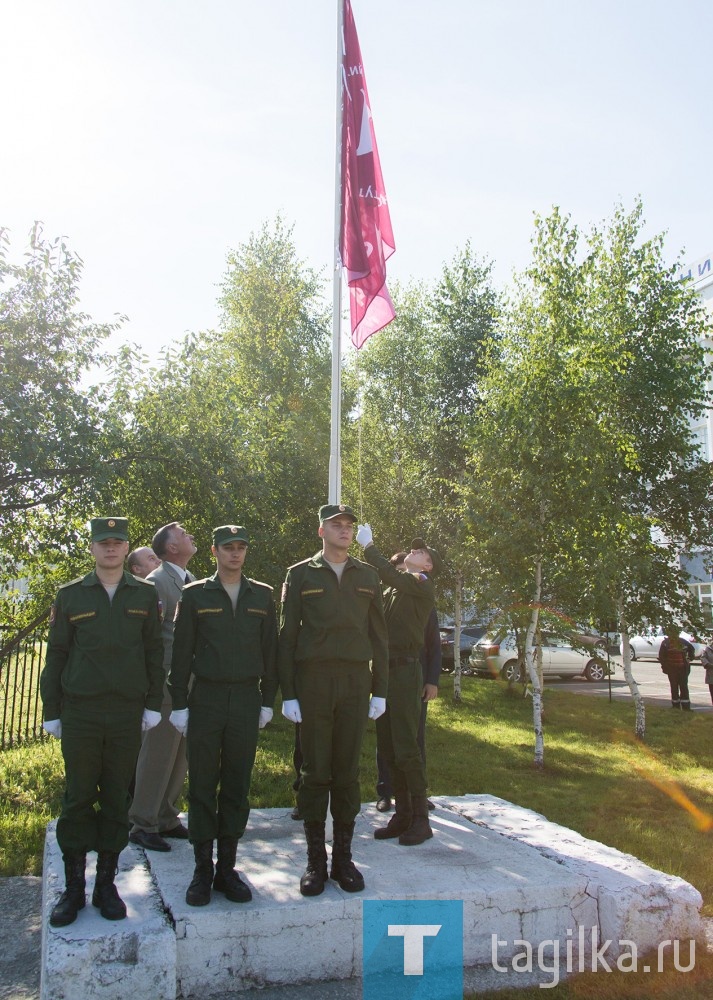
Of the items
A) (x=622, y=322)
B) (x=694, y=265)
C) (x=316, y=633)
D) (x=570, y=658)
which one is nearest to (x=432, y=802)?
(x=316, y=633)

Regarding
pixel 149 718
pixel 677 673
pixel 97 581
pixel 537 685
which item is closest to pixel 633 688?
pixel 537 685

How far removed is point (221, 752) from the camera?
4.37 metres

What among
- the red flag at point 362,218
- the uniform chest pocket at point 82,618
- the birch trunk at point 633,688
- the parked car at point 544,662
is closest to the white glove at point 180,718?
the uniform chest pocket at point 82,618

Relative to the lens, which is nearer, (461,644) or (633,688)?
(633,688)

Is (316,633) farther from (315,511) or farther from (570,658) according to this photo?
(570,658)

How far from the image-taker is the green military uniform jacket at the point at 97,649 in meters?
4.09

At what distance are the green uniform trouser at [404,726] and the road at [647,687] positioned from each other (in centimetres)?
1346

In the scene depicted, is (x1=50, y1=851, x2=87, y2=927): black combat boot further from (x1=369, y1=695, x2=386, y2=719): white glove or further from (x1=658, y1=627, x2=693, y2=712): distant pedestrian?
(x1=658, y1=627, x2=693, y2=712): distant pedestrian

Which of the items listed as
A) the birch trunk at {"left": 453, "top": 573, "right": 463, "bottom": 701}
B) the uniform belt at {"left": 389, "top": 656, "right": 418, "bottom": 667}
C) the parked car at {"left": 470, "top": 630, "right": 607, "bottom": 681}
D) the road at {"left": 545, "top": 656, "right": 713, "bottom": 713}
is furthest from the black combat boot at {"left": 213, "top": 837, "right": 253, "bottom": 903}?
the parked car at {"left": 470, "top": 630, "right": 607, "bottom": 681}

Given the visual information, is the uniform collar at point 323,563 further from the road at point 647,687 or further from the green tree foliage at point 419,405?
the road at point 647,687

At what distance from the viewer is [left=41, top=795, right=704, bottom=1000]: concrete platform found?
372 centimetres

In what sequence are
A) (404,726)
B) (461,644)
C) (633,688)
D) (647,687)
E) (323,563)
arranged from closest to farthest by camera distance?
1. (323,563)
2. (404,726)
3. (633,688)
4. (647,687)
5. (461,644)

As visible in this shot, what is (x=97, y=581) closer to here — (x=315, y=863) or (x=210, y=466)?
(x=315, y=863)

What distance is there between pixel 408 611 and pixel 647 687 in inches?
747
